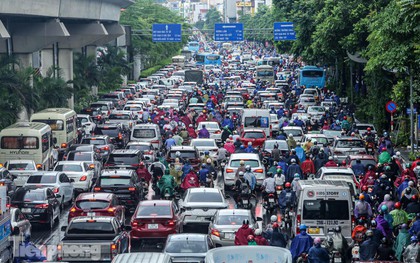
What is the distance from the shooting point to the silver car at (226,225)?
24.4 meters

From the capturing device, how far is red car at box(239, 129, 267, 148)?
4297 cm

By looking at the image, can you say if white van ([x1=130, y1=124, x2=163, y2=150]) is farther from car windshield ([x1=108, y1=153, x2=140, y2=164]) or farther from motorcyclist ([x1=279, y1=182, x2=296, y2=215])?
motorcyclist ([x1=279, y1=182, x2=296, y2=215])

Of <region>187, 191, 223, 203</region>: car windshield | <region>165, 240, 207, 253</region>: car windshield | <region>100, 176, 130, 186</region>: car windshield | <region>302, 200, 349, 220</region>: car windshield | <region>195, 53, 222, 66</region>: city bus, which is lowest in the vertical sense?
<region>195, 53, 222, 66</region>: city bus

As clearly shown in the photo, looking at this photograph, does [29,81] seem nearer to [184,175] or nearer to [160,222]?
[184,175]

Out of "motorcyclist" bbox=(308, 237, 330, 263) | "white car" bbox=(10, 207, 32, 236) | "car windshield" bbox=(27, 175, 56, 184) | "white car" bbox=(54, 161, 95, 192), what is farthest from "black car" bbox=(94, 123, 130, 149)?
"motorcyclist" bbox=(308, 237, 330, 263)

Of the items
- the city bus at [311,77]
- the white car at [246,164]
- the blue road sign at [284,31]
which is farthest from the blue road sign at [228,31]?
the white car at [246,164]

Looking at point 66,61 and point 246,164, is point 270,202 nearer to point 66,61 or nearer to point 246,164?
point 246,164

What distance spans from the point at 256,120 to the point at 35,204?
19653mm

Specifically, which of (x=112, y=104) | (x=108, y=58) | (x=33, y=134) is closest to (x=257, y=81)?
(x=108, y=58)

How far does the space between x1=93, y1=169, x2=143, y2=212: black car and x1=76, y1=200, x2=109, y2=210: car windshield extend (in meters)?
3.48

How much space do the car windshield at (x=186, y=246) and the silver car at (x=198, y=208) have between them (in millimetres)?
4765

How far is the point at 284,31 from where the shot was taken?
82.3 m

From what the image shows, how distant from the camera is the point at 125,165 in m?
35.9

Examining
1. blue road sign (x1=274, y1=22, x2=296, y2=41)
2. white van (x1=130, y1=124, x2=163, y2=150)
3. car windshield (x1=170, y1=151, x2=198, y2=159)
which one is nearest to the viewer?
car windshield (x1=170, y1=151, x2=198, y2=159)
